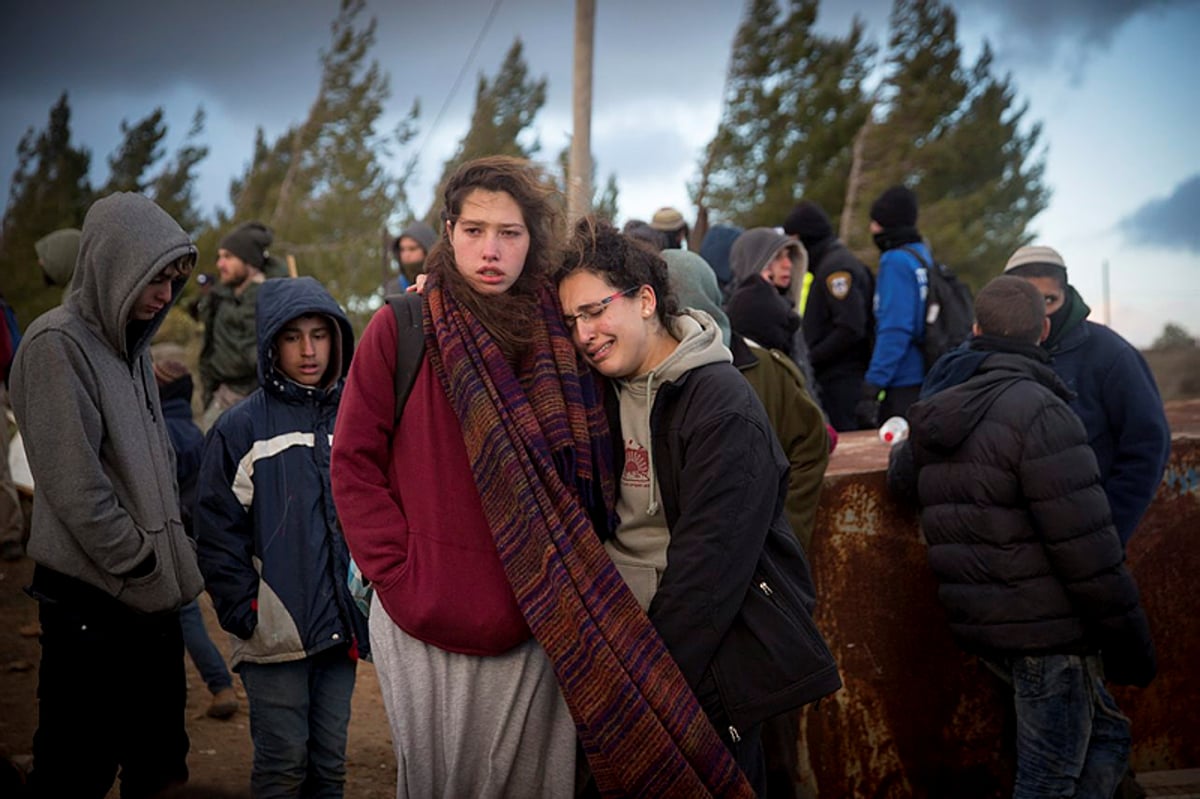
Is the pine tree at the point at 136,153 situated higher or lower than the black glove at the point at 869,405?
higher

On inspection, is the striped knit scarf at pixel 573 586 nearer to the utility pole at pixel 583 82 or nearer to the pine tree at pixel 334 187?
the utility pole at pixel 583 82

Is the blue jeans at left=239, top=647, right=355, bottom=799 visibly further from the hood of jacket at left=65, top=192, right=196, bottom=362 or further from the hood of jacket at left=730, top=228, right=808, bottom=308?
the hood of jacket at left=730, top=228, right=808, bottom=308

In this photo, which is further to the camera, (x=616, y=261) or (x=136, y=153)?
(x=136, y=153)

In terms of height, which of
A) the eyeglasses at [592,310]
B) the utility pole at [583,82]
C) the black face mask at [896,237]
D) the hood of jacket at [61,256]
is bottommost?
the eyeglasses at [592,310]

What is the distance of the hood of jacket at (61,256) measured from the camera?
512cm

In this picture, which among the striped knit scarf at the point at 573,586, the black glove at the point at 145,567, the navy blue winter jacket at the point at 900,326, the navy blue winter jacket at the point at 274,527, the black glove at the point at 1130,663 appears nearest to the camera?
the striped knit scarf at the point at 573,586

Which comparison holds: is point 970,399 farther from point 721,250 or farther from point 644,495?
point 721,250

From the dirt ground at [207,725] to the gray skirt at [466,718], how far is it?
1.78 metres

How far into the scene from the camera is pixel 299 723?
11.0 ft

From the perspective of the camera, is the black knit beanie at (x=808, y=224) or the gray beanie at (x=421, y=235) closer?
the black knit beanie at (x=808, y=224)

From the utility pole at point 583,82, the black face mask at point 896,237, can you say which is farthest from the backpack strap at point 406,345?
the utility pole at point 583,82

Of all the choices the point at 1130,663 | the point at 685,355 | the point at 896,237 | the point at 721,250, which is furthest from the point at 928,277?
the point at 685,355

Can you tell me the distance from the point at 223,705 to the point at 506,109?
77.7 feet

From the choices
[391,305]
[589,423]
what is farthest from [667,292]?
[391,305]
